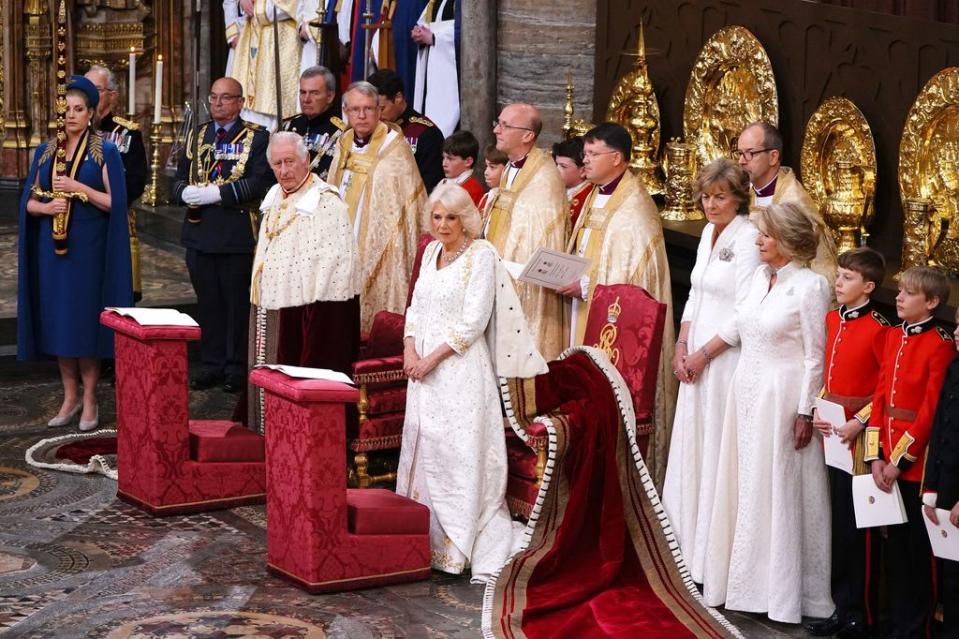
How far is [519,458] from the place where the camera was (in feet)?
24.2

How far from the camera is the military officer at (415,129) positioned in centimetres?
973

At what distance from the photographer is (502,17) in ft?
34.3

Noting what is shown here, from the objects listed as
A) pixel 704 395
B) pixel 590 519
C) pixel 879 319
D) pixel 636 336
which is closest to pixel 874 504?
pixel 879 319

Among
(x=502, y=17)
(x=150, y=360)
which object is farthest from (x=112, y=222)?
(x=502, y=17)

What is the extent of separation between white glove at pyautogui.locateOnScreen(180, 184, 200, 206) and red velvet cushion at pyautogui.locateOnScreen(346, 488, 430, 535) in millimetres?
3268

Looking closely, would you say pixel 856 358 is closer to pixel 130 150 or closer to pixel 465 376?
pixel 465 376

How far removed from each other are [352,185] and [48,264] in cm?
170

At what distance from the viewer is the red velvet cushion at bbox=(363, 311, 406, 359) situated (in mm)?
8070

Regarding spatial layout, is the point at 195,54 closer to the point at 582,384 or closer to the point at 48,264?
the point at 48,264

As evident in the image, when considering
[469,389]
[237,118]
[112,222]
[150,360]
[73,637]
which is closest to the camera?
[73,637]

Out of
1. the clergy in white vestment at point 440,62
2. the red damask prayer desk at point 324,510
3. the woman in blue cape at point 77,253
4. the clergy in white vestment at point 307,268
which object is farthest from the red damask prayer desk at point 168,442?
the clergy in white vestment at point 440,62

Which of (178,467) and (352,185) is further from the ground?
(352,185)

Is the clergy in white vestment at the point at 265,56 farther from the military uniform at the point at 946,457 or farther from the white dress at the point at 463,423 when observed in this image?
the military uniform at the point at 946,457

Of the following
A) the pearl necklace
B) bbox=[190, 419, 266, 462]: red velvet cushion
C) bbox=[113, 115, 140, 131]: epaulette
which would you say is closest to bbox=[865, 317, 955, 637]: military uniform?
the pearl necklace
